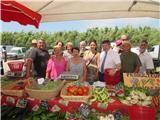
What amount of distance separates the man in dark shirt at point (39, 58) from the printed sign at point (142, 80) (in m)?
2.43

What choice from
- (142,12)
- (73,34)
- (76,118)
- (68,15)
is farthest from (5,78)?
(73,34)

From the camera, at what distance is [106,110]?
13.5 feet

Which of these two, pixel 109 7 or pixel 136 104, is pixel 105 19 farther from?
pixel 136 104

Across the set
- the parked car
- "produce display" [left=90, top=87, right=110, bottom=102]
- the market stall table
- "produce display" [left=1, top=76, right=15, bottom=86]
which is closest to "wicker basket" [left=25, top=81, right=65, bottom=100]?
the market stall table

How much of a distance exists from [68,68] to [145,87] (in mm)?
1679

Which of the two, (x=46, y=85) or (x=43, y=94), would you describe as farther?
(x=46, y=85)

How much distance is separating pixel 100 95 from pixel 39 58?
8.55 ft

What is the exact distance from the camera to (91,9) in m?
7.33

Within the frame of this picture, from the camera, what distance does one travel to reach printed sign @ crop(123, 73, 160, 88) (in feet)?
14.5

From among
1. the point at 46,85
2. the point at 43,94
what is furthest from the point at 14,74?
the point at 43,94

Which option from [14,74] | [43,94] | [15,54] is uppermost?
[15,54]

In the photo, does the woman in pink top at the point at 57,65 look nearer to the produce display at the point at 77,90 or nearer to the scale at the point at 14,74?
the scale at the point at 14,74

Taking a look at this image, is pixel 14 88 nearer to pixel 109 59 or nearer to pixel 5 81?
pixel 5 81

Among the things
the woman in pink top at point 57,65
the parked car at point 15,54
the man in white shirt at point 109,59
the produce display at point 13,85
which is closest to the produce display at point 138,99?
the man in white shirt at point 109,59
